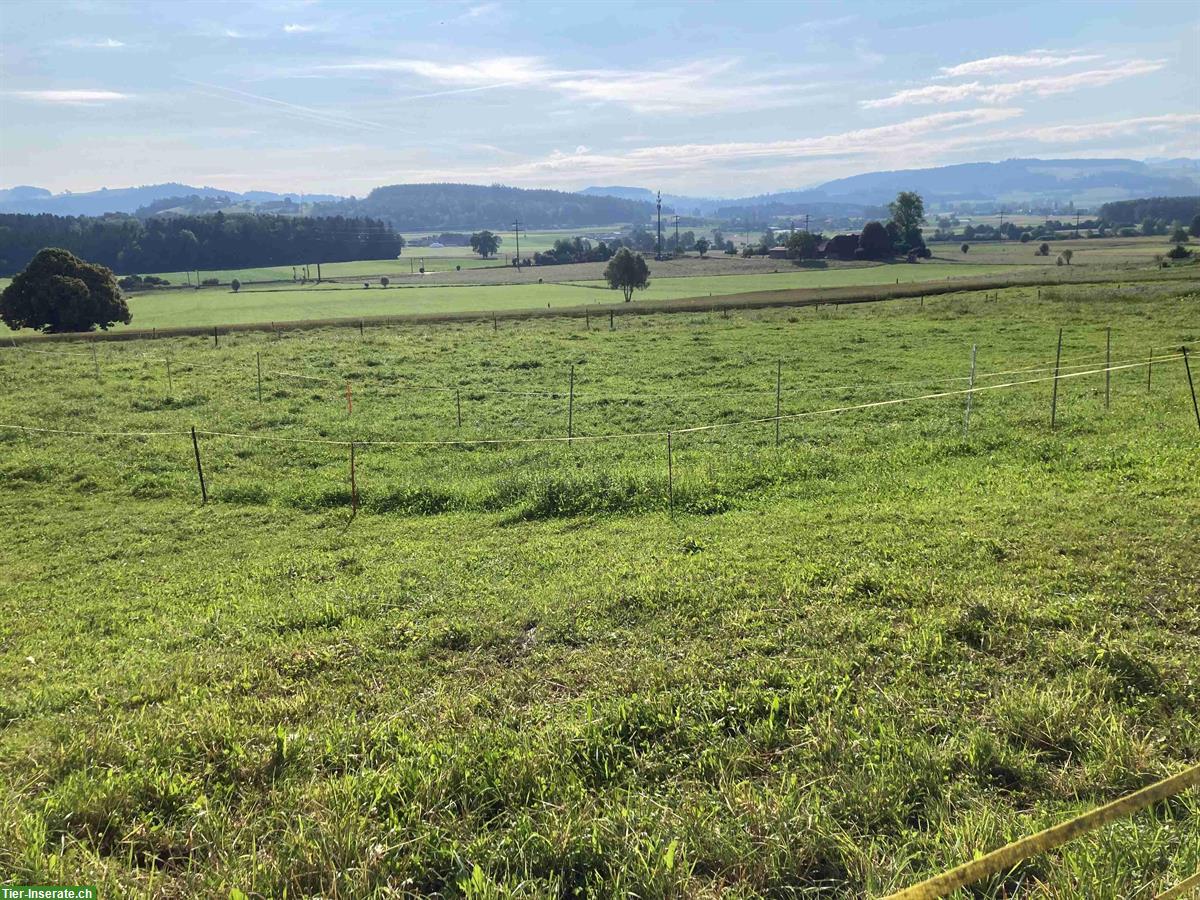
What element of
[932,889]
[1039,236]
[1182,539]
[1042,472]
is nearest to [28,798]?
[932,889]

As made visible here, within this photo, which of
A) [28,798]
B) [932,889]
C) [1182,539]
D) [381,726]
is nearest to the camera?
[932,889]

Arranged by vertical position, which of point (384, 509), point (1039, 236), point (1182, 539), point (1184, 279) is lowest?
point (384, 509)

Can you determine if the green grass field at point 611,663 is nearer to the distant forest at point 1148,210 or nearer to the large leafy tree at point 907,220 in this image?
the large leafy tree at point 907,220

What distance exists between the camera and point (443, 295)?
3260 inches

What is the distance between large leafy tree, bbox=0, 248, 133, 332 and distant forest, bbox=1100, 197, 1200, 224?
201338 millimetres

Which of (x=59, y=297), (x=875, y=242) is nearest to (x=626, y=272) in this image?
(x=59, y=297)

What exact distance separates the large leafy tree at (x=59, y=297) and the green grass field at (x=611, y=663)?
4547 centimetres

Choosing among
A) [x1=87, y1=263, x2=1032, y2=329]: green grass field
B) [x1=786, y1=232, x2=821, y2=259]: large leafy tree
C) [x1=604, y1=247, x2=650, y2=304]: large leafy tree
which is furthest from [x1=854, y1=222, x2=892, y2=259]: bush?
[x1=604, y1=247, x2=650, y2=304]: large leafy tree

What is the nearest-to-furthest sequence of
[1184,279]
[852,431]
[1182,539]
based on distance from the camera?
[1182,539]
[852,431]
[1184,279]

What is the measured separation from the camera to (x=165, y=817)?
4551mm

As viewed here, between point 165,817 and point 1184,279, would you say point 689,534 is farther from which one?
point 1184,279

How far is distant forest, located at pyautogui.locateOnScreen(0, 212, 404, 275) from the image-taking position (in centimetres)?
11631

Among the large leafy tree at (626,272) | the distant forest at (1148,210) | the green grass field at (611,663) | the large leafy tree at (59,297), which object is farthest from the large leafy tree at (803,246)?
the distant forest at (1148,210)

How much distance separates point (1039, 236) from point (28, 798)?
179479 mm
